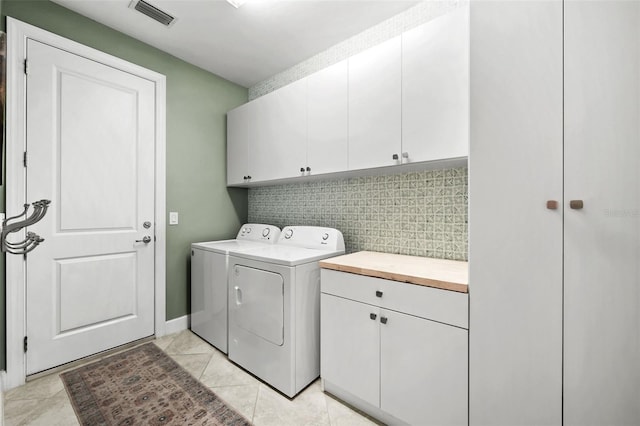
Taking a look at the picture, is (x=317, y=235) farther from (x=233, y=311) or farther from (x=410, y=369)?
(x=410, y=369)

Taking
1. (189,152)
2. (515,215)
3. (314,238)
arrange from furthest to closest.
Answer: (189,152) → (314,238) → (515,215)

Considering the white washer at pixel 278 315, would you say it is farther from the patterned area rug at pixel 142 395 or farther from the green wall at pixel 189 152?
the green wall at pixel 189 152

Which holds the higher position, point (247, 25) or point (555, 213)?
point (247, 25)

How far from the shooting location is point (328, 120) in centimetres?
206

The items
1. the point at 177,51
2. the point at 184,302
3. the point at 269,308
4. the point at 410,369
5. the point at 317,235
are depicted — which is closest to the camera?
the point at 410,369

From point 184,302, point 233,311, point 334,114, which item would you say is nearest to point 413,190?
point 334,114

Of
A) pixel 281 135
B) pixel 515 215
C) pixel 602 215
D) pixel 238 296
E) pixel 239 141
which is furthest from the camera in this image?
pixel 239 141

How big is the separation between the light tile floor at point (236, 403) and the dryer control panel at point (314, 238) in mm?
943

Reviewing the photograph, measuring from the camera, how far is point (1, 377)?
5.57ft

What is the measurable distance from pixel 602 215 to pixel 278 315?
5.30 ft

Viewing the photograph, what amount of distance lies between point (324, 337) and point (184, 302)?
1.66 meters

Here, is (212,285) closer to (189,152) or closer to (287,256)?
(287,256)

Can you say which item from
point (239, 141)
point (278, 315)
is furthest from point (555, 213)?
point (239, 141)

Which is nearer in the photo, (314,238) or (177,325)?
(314,238)
